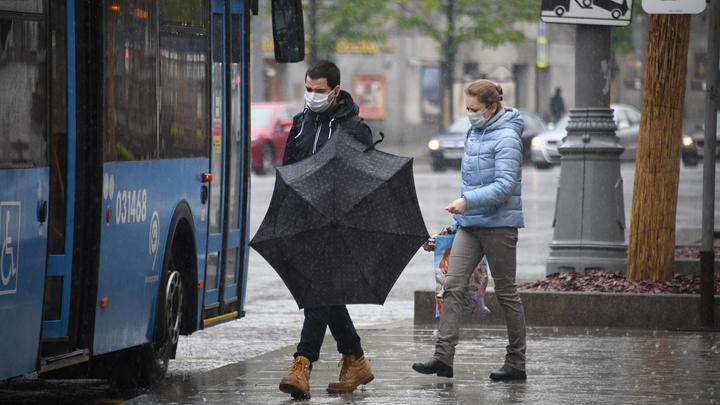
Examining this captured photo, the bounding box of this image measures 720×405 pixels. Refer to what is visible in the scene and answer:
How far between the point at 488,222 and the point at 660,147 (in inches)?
134

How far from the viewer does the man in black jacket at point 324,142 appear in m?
7.25

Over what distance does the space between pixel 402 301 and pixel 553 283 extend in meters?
2.25

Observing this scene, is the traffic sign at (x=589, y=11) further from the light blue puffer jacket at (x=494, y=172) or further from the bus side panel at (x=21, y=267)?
the bus side panel at (x=21, y=267)

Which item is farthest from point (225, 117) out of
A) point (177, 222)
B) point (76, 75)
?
point (76, 75)

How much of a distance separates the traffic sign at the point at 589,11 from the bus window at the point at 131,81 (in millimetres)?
4683

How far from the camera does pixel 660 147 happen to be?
34.9 ft

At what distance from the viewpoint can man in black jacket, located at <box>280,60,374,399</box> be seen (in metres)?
7.25

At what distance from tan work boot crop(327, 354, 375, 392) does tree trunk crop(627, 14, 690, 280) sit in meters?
4.02

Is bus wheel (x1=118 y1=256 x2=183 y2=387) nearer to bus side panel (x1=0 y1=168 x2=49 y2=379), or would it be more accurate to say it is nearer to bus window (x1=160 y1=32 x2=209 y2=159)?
bus window (x1=160 y1=32 x2=209 y2=159)

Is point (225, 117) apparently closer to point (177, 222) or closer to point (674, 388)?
point (177, 222)

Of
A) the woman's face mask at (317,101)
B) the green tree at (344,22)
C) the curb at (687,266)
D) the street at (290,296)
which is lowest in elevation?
the street at (290,296)

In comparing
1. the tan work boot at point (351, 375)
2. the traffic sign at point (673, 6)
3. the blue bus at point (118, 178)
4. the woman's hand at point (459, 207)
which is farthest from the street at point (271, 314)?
the traffic sign at point (673, 6)

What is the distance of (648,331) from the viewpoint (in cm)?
989

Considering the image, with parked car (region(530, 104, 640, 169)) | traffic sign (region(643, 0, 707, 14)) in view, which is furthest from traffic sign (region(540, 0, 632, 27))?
parked car (region(530, 104, 640, 169))
